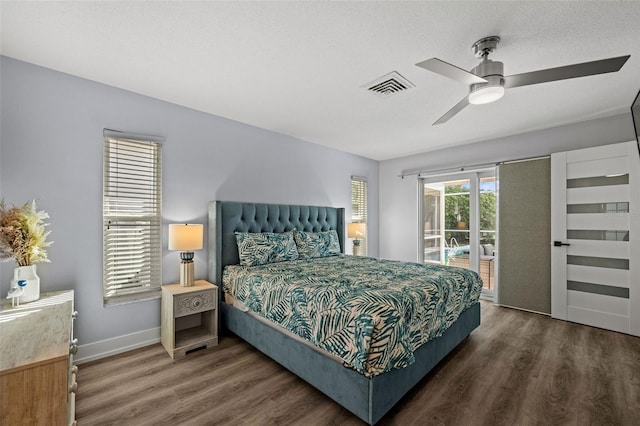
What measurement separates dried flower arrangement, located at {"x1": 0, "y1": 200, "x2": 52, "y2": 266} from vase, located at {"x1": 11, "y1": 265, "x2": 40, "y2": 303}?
57 millimetres

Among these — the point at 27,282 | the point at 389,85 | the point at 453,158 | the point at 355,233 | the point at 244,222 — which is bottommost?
the point at 27,282

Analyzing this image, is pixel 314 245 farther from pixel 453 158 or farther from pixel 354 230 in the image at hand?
pixel 453 158

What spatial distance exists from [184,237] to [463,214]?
14.6ft

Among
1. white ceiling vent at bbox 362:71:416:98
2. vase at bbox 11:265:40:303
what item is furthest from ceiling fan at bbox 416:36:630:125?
vase at bbox 11:265:40:303

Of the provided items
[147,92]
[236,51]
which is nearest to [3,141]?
[147,92]

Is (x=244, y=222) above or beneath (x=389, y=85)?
beneath

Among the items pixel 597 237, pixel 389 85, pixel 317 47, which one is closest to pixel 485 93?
pixel 389 85

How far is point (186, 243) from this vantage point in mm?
2715

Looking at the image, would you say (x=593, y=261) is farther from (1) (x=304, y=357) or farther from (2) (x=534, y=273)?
(1) (x=304, y=357)

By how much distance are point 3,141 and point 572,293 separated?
20.4 feet

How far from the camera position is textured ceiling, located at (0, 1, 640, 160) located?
1.68 meters

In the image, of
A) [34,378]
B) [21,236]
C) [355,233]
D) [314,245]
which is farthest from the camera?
[355,233]

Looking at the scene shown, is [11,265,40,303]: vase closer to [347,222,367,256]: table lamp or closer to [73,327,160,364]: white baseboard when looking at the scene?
[73,327,160,364]: white baseboard

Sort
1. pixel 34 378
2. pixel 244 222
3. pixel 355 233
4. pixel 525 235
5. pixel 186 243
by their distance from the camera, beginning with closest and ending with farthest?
pixel 34 378 → pixel 186 243 → pixel 244 222 → pixel 525 235 → pixel 355 233
